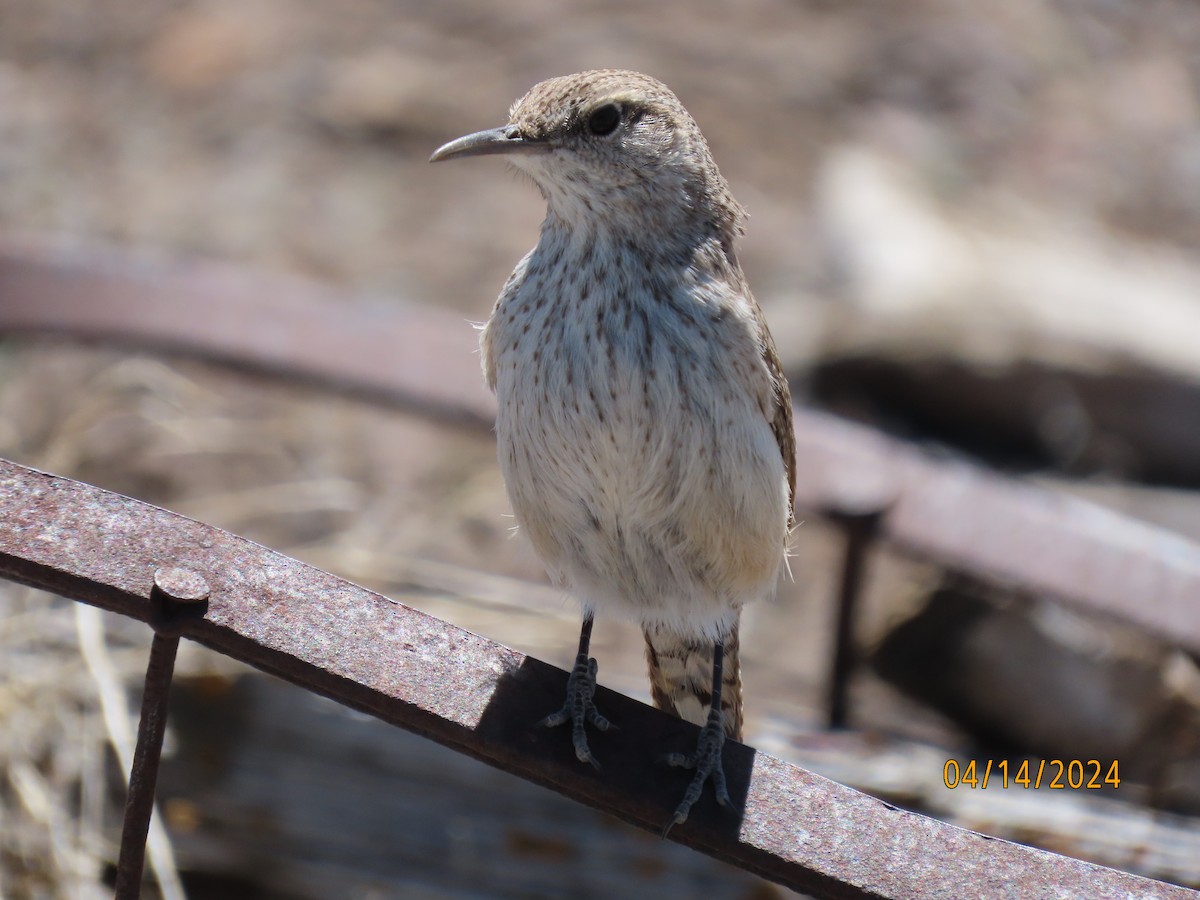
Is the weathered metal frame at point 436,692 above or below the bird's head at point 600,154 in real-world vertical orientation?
below

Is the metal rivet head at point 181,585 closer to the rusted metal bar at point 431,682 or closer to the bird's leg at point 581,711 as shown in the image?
the rusted metal bar at point 431,682

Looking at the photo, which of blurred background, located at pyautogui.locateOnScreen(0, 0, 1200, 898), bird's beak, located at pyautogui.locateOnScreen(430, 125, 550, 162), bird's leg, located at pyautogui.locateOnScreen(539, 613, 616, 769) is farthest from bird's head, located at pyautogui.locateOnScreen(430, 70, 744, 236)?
blurred background, located at pyautogui.locateOnScreen(0, 0, 1200, 898)

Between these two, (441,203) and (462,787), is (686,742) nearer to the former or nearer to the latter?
(462,787)

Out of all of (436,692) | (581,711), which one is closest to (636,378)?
(581,711)

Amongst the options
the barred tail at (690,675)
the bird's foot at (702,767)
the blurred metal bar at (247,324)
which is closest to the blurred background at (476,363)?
the blurred metal bar at (247,324)

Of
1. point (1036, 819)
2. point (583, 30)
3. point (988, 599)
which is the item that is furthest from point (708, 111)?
point (1036, 819)

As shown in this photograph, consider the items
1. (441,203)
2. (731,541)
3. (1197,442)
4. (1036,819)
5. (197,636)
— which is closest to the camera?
(197,636)

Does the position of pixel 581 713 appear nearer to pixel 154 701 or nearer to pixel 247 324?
pixel 154 701
